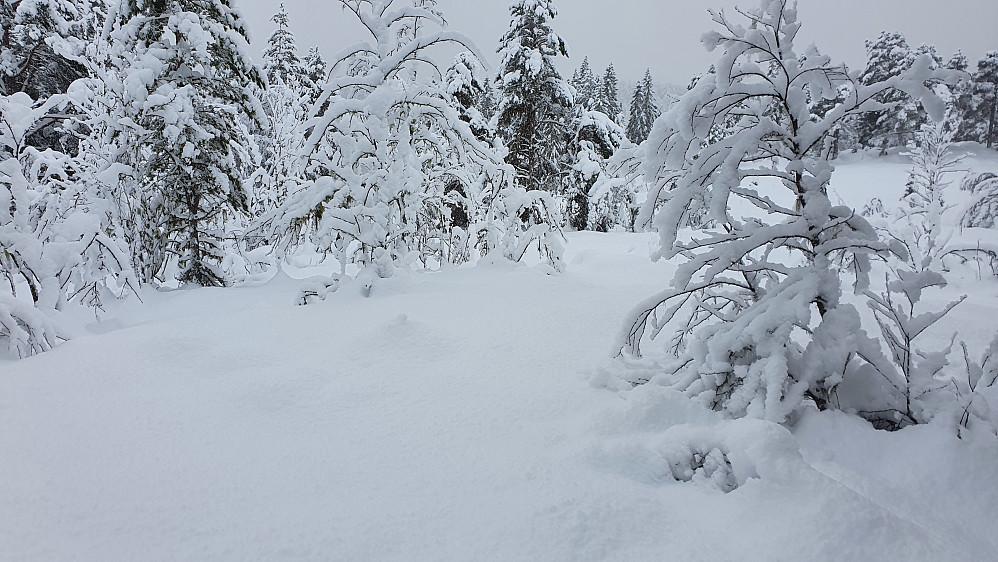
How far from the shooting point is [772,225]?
6.86ft

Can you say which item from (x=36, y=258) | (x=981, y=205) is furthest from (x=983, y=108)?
(x=36, y=258)

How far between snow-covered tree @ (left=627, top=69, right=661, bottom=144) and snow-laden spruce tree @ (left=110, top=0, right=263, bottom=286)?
3417cm

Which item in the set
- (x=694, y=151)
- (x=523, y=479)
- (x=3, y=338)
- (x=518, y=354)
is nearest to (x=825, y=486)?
(x=523, y=479)

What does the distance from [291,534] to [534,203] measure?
17.7 feet

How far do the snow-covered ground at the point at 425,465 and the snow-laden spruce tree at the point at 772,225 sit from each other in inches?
8.1

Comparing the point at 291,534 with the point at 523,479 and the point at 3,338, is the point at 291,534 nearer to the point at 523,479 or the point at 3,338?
the point at 523,479

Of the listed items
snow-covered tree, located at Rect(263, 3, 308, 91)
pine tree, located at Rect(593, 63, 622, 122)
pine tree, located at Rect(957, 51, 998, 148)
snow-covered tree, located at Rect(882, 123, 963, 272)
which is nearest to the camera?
snow-covered tree, located at Rect(882, 123, 963, 272)

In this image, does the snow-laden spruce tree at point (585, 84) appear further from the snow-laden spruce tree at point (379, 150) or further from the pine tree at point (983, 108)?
the snow-laden spruce tree at point (379, 150)

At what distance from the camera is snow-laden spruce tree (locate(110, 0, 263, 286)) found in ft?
20.6

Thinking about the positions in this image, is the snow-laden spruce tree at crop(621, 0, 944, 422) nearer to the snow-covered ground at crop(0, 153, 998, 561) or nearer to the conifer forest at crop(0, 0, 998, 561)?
the conifer forest at crop(0, 0, 998, 561)

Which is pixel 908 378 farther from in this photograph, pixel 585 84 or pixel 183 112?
pixel 585 84

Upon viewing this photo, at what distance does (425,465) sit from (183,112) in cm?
657

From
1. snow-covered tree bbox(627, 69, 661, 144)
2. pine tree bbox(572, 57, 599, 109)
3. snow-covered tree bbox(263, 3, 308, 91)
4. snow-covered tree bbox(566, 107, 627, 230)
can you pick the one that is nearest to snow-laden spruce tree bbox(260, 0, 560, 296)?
snow-covered tree bbox(566, 107, 627, 230)

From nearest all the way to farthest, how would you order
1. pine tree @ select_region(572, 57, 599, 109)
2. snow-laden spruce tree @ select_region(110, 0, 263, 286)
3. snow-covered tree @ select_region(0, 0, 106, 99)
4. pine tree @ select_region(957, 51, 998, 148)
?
snow-laden spruce tree @ select_region(110, 0, 263, 286)
snow-covered tree @ select_region(0, 0, 106, 99)
pine tree @ select_region(957, 51, 998, 148)
pine tree @ select_region(572, 57, 599, 109)
